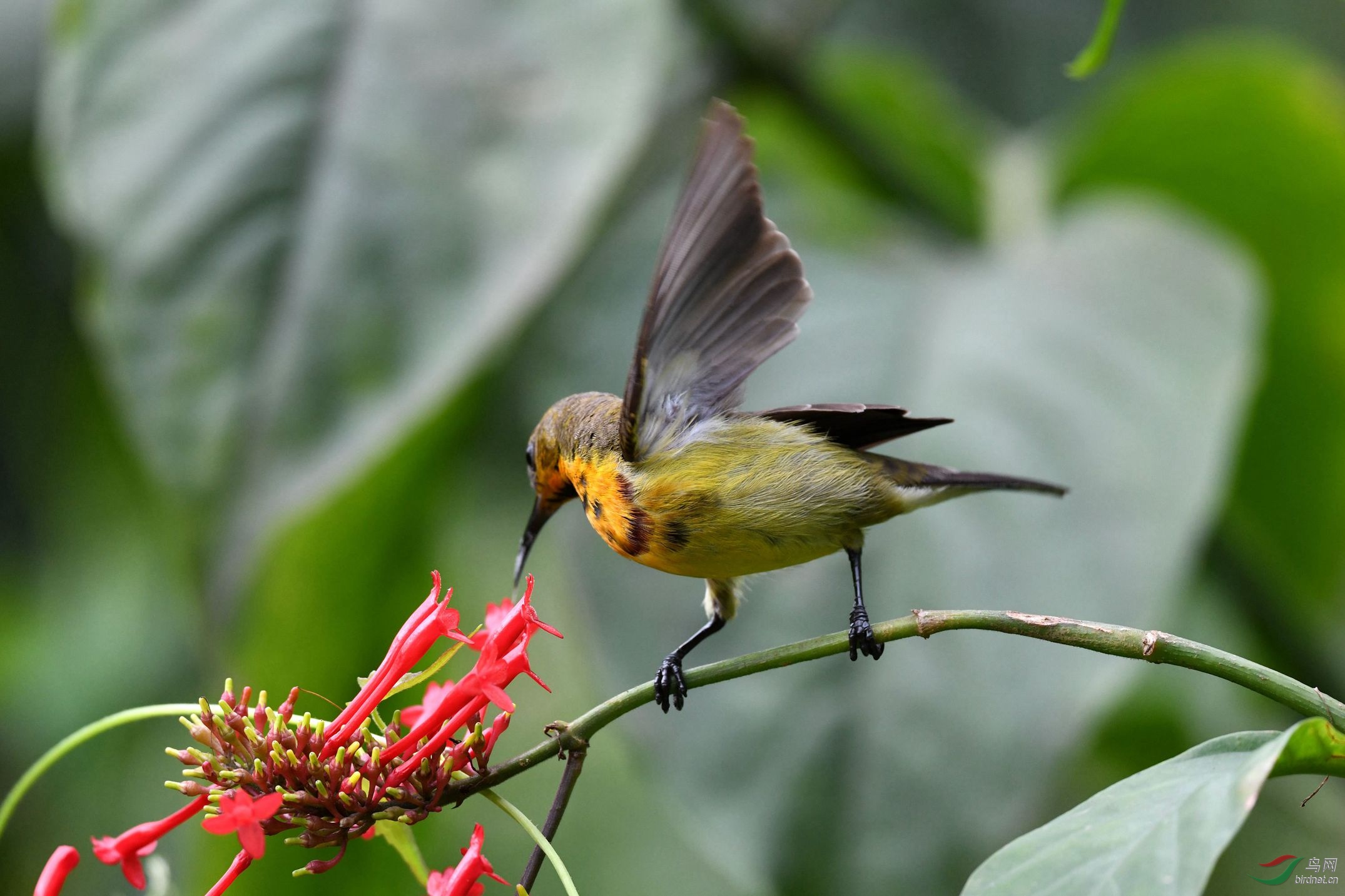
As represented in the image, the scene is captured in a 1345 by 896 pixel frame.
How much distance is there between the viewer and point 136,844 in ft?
3.47

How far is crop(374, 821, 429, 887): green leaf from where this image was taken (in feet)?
3.43

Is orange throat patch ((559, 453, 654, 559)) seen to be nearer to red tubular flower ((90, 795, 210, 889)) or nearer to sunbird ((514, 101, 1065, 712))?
sunbird ((514, 101, 1065, 712))

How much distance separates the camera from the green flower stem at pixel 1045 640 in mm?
884

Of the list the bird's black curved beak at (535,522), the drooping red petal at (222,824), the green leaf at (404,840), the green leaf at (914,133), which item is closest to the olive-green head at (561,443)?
the bird's black curved beak at (535,522)

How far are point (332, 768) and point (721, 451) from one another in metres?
0.67

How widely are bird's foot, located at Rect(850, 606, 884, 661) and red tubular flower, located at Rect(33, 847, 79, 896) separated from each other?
68 cm

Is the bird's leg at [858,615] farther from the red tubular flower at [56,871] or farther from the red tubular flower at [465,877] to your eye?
the red tubular flower at [56,871]

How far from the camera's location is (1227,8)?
375 cm

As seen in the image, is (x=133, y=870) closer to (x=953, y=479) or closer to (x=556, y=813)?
(x=556, y=813)

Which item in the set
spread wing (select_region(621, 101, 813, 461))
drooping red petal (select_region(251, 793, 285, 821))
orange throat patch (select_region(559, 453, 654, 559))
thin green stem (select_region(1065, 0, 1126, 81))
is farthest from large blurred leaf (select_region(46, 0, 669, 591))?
thin green stem (select_region(1065, 0, 1126, 81))

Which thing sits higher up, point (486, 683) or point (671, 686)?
point (486, 683)

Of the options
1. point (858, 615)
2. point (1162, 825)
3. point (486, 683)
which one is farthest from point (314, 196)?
point (1162, 825)

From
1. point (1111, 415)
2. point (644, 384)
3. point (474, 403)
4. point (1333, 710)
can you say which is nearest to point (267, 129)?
point (474, 403)

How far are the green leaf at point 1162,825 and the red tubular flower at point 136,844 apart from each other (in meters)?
0.63
